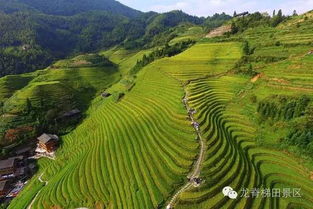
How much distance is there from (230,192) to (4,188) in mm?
41136

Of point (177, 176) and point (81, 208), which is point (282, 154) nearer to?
point (177, 176)

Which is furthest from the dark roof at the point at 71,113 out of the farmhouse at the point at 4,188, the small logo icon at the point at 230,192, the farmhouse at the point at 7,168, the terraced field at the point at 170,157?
the small logo icon at the point at 230,192

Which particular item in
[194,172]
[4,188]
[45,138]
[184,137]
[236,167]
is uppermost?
[184,137]

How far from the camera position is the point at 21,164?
190 ft

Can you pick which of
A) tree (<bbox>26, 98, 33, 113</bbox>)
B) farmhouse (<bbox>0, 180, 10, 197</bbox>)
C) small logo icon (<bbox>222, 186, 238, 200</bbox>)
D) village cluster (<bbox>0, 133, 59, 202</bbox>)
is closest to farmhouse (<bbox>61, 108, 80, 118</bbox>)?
tree (<bbox>26, 98, 33, 113</bbox>)

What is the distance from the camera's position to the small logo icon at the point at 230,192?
29.6 meters

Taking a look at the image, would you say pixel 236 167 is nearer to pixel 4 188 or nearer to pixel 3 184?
pixel 4 188

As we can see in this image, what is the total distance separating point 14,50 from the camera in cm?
16300

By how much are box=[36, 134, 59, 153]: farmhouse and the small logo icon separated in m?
43.0

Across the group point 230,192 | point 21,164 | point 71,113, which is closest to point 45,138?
point 21,164

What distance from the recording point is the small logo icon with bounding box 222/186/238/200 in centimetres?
2964

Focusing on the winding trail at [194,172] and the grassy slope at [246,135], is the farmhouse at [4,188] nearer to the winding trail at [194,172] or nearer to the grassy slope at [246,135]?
the winding trail at [194,172]

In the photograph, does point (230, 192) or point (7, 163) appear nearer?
point (230, 192)

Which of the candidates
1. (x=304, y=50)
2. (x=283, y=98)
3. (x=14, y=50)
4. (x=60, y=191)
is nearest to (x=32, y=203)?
(x=60, y=191)
